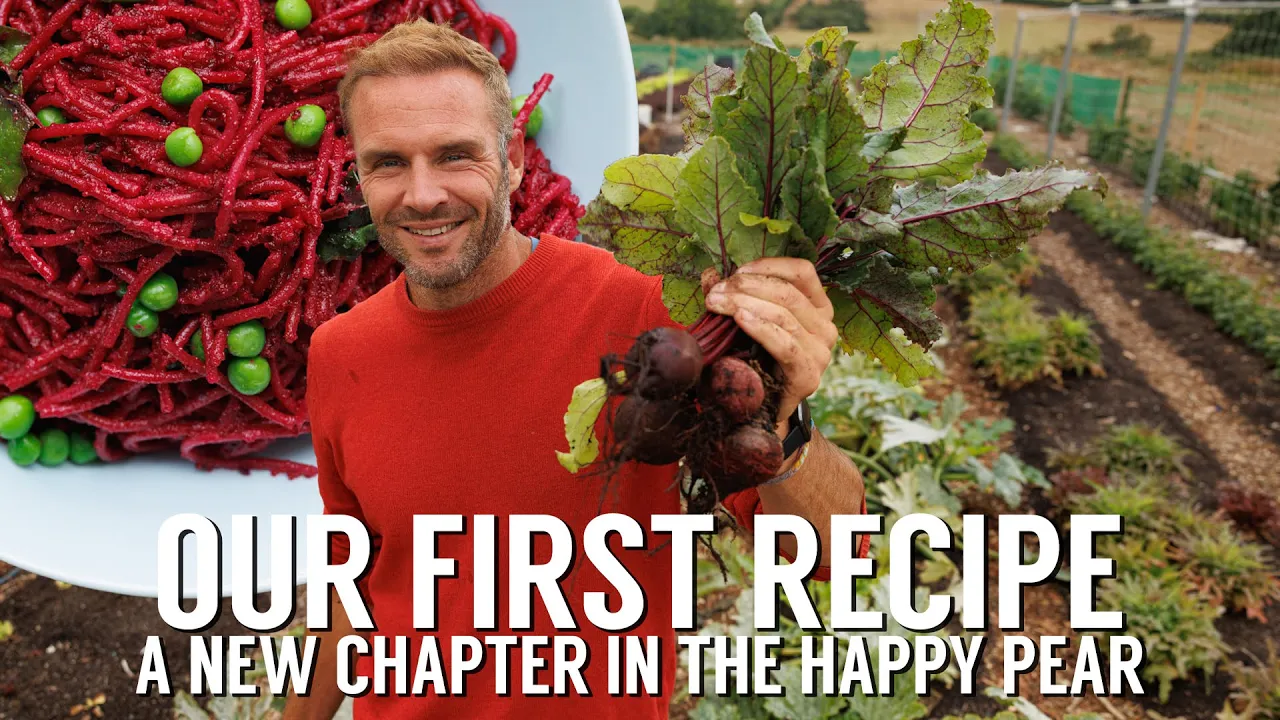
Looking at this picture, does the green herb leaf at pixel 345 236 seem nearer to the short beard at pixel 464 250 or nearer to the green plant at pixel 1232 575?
the short beard at pixel 464 250

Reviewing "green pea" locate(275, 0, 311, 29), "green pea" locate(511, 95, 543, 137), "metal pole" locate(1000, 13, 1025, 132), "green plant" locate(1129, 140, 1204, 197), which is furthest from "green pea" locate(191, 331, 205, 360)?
"metal pole" locate(1000, 13, 1025, 132)

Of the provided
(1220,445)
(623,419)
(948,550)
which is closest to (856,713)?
(948,550)

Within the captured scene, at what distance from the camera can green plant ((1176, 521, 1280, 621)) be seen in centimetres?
411

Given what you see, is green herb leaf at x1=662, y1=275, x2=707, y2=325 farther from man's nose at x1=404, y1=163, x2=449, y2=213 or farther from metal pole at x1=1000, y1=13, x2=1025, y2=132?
metal pole at x1=1000, y1=13, x2=1025, y2=132

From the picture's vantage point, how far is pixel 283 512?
7.14 ft

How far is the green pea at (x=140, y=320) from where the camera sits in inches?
82.6

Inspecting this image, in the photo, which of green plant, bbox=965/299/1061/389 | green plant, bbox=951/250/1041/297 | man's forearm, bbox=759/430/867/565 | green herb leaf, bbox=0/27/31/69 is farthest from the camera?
green plant, bbox=951/250/1041/297

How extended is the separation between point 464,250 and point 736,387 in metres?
0.72

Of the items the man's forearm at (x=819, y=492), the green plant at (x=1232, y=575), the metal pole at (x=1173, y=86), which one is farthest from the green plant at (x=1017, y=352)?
the man's forearm at (x=819, y=492)

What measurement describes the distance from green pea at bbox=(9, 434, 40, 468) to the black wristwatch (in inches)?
72.0

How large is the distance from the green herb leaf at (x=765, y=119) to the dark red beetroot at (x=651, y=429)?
34 centimetres

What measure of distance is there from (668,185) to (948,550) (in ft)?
12.4

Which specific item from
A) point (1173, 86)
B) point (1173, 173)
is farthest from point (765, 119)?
point (1173, 173)

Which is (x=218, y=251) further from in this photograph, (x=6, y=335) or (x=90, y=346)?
(x=6, y=335)
